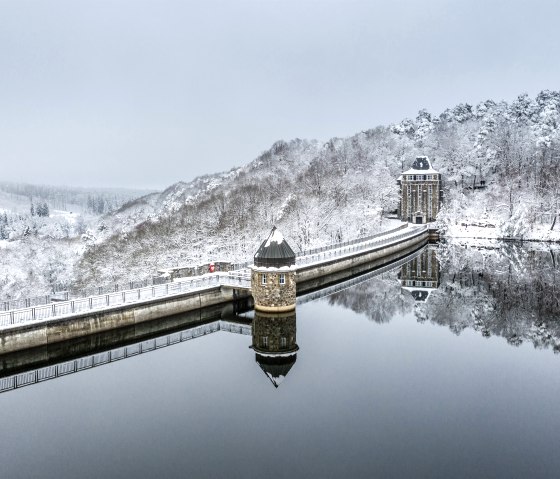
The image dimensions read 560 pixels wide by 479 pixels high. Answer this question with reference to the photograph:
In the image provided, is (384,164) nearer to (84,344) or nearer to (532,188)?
(532,188)

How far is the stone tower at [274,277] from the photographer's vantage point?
30.7 m

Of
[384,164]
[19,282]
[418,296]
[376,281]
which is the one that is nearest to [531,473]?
[418,296]

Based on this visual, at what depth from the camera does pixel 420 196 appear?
95.6 metres

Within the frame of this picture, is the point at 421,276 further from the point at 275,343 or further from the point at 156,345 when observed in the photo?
the point at 156,345

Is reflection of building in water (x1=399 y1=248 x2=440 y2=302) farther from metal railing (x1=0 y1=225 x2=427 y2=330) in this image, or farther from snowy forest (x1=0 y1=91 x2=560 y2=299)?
snowy forest (x1=0 y1=91 x2=560 y2=299)

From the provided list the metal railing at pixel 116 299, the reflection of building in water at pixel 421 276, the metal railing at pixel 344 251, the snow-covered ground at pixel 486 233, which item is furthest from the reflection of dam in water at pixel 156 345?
the snow-covered ground at pixel 486 233

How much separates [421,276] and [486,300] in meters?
11.8

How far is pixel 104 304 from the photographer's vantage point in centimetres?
2759

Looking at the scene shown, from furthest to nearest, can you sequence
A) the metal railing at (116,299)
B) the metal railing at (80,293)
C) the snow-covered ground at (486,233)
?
the snow-covered ground at (486,233) < the metal railing at (80,293) < the metal railing at (116,299)

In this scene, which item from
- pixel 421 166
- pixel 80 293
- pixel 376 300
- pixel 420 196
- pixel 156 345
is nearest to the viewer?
pixel 156 345

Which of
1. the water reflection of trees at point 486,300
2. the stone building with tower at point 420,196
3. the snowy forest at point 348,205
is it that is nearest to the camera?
the water reflection of trees at point 486,300

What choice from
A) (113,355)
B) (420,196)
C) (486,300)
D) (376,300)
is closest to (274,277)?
(113,355)

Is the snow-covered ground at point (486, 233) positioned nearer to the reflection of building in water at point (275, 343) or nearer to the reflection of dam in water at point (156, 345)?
the reflection of building in water at point (275, 343)

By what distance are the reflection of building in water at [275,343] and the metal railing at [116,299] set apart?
3847 mm
